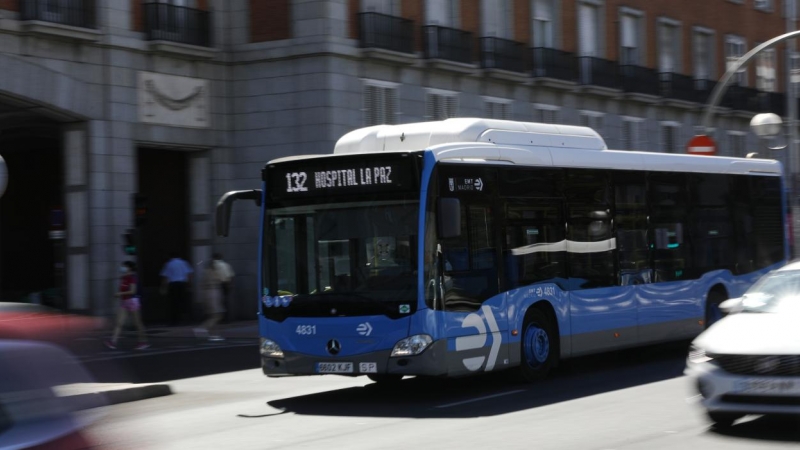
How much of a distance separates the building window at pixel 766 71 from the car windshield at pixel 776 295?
41.7 metres

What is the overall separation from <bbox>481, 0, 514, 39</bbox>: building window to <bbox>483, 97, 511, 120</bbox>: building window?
1.89 metres

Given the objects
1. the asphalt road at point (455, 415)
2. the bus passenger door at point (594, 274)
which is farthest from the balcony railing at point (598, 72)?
the bus passenger door at point (594, 274)

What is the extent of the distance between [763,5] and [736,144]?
7.00m

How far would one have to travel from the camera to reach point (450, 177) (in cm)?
1318

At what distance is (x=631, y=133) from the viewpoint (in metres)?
42.3

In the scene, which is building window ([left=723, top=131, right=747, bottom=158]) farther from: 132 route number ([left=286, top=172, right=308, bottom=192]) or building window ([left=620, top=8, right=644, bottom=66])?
132 route number ([left=286, top=172, right=308, bottom=192])

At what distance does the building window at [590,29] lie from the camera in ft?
132

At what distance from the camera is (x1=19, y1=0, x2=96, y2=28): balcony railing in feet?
84.7

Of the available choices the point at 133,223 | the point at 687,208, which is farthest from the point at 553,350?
the point at 133,223

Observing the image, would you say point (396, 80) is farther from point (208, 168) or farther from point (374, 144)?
point (374, 144)

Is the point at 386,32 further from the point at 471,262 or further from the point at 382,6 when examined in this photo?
the point at 471,262

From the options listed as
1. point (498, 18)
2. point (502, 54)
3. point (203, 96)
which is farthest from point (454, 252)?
point (498, 18)

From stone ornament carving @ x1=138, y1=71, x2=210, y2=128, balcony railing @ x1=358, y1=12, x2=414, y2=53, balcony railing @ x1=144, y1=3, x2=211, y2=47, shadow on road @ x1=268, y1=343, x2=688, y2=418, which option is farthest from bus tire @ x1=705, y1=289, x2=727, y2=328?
balcony railing @ x1=144, y1=3, x2=211, y2=47

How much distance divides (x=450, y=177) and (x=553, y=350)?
112 inches
